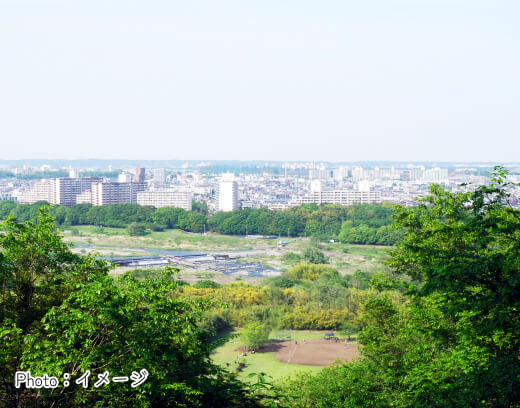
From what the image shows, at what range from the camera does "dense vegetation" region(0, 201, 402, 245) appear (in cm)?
4522

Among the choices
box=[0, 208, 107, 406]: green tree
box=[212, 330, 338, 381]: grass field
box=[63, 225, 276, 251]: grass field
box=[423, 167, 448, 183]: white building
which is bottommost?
box=[63, 225, 276, 251]: grass field

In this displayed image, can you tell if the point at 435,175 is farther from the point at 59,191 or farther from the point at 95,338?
the point at 95,338

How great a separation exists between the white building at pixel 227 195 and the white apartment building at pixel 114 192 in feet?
35.9

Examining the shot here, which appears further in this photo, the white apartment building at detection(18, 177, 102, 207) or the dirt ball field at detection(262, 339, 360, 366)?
the white apartment building at detection(18, 177, 102, 207)

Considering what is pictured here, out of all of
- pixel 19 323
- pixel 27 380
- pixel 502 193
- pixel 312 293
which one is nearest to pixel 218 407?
pixel 27 380

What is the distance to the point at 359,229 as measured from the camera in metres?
41.6

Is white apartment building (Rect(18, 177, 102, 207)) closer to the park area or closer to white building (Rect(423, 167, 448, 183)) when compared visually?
the park area

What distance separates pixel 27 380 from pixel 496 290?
3194 mm

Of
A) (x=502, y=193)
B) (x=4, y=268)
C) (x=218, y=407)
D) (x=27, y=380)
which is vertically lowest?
(x=218, y=407)

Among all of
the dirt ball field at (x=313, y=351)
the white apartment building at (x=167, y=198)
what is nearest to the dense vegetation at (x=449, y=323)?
the dirt ball field at (x=313, y=351)

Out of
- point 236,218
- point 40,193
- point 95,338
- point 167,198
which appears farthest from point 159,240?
point 95,338

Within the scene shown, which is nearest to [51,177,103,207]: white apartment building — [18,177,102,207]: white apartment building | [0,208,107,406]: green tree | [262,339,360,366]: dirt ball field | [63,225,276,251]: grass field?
[18,177,102,207]: white apartment building

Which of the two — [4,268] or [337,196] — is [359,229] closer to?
[337,196]

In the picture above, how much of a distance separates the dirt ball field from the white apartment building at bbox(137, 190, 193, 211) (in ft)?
150
